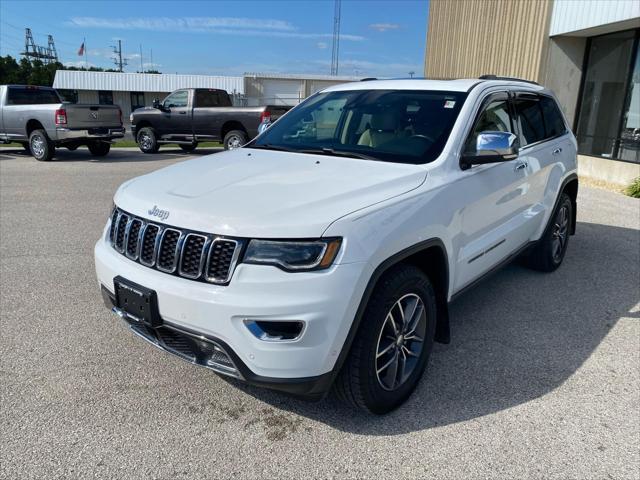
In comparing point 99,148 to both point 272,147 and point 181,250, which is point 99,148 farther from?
point 181,250

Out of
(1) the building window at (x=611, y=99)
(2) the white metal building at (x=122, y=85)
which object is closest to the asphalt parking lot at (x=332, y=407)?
(1) the building window at (x=611, y=99)

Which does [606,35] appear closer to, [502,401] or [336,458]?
[502,401]

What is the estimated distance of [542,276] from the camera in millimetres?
5398

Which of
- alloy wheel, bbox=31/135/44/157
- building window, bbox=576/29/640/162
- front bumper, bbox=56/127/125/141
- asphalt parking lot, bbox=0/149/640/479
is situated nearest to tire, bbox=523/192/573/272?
asphalt parking lot, bbox=0/149/640/479

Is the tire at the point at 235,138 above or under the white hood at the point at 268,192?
under

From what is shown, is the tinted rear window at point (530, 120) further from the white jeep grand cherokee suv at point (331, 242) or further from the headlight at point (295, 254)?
the headlight at point (295, 254)

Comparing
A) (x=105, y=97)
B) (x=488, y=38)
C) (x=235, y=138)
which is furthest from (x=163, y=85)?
(x=488, y=38)

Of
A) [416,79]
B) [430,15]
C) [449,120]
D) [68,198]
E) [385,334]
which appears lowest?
[68,198]

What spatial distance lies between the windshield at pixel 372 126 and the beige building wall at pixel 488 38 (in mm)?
11455

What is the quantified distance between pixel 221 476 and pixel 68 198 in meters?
7.71

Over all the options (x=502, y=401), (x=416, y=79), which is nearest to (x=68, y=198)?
(x=416, y=79)

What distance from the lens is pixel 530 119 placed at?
4742 millimetres

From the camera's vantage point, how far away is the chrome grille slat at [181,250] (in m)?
2.49

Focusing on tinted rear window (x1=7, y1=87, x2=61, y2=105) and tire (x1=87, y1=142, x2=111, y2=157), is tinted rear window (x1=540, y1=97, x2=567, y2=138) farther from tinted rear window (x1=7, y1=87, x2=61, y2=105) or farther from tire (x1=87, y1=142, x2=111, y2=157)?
tinted rear window (x1=7, y1=87, x2=61, y2=105)
